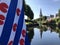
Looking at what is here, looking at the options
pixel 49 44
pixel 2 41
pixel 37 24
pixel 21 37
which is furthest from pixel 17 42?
pixel 37 24

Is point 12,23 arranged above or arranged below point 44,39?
above

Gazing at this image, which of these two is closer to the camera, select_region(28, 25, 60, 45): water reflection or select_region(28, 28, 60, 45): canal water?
select_region(28, 28, 60, 45): canal water

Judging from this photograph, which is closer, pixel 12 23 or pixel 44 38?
Result: pixel 12 23

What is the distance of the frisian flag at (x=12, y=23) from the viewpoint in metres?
2.78

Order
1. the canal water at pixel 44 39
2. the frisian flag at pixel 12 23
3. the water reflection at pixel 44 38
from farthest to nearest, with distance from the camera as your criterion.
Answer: the water reflection at pixel 44 38 < the canal water at pixel 44 39 < the frisian flag at pixel 12 23

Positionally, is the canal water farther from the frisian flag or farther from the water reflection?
the frisian flag

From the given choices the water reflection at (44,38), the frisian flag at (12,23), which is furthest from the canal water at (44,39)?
the frisian flag at (12,23)

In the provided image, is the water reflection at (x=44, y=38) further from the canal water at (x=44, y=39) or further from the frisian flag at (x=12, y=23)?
the frisian flag at (x=12, y=23)

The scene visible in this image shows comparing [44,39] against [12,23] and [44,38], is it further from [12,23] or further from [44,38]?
[12,23]

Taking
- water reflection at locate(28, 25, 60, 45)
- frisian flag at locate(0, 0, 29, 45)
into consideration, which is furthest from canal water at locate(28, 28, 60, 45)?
frisian flag at locate(0, 0, 29, 45)

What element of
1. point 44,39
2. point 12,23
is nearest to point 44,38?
point 44,39

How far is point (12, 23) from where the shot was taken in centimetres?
287

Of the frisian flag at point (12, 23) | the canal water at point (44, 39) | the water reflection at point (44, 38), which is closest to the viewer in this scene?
the frisian flag at point (12, 23)

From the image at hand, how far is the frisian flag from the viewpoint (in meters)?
2.78
